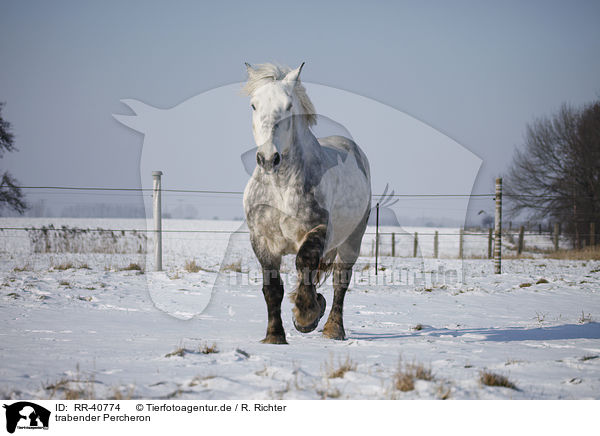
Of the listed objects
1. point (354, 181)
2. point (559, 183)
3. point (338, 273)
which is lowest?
point (338, 273)

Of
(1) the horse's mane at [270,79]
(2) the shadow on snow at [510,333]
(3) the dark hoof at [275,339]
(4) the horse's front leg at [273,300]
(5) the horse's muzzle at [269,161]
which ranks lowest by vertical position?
(2) the shadow on snow at [510,333]

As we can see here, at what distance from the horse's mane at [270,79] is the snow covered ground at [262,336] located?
73.0 inches

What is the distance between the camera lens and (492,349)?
3.32 metres

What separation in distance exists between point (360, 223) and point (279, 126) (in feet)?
6.23

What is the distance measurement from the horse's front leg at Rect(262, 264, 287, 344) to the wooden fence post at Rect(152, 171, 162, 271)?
5.29 metres

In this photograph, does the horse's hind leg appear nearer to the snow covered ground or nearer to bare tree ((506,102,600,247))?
the snow covered ground

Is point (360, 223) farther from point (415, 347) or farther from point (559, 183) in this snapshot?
point (559, 183)

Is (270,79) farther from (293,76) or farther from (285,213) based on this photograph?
(285,213)

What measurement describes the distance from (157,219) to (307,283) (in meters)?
6.04

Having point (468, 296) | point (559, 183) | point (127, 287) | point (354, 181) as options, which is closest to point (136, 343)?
point (354, 181)

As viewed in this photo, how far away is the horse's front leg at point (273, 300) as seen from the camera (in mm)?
3508

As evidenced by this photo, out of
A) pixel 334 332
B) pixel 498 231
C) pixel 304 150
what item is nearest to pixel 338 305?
pixel 334 332

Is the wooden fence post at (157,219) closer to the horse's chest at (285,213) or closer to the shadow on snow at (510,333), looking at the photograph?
the shadow on snow at (510,333)
